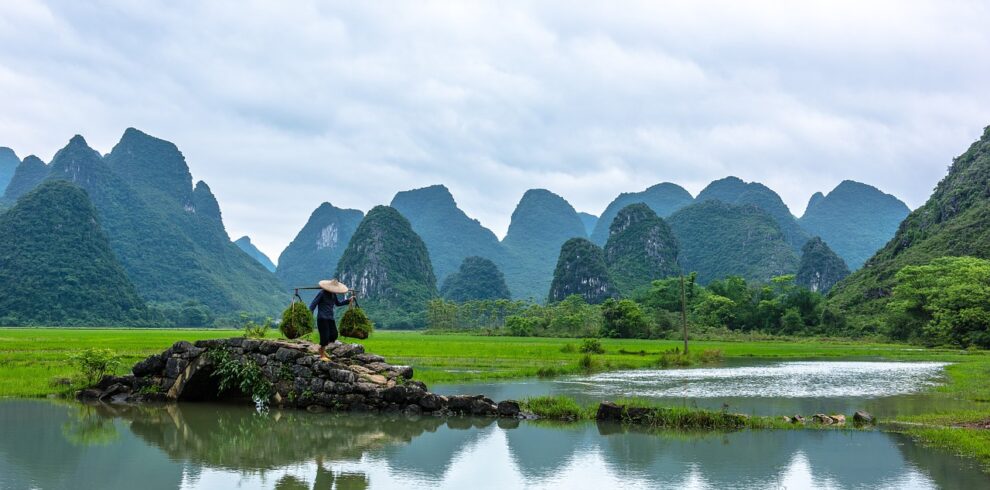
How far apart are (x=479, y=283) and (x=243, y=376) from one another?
94859 mm

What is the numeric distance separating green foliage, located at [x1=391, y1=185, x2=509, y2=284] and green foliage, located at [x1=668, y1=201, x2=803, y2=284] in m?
60.1

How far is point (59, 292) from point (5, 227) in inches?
553

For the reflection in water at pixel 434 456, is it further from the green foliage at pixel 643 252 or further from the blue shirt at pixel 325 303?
the green foliage at pixel 643 252

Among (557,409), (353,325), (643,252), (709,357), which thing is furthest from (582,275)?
(557,409)

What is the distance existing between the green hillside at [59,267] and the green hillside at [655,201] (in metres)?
118

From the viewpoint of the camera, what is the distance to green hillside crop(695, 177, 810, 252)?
435 feet

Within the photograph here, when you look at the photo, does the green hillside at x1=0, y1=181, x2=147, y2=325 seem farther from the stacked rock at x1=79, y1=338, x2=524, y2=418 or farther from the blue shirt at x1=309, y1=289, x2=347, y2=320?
the blue shirt at x1=309, y1=289, x2=347, y2=320

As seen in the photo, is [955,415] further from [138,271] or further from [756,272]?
[138,271]

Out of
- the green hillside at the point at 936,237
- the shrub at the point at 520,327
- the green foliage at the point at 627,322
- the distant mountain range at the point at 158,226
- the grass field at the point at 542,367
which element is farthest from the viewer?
the distant mountain range at the point at 158,226

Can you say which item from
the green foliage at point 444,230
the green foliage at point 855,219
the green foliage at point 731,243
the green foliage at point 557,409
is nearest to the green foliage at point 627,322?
the green foliage at point 557,409

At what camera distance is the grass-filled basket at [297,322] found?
12867 millimetres

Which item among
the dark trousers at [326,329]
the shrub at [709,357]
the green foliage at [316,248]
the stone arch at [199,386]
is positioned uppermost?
the green foliage at [316,248]

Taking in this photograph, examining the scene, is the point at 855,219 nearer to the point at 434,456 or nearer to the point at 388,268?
the point at 388,268

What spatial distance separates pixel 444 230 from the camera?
180 meters
